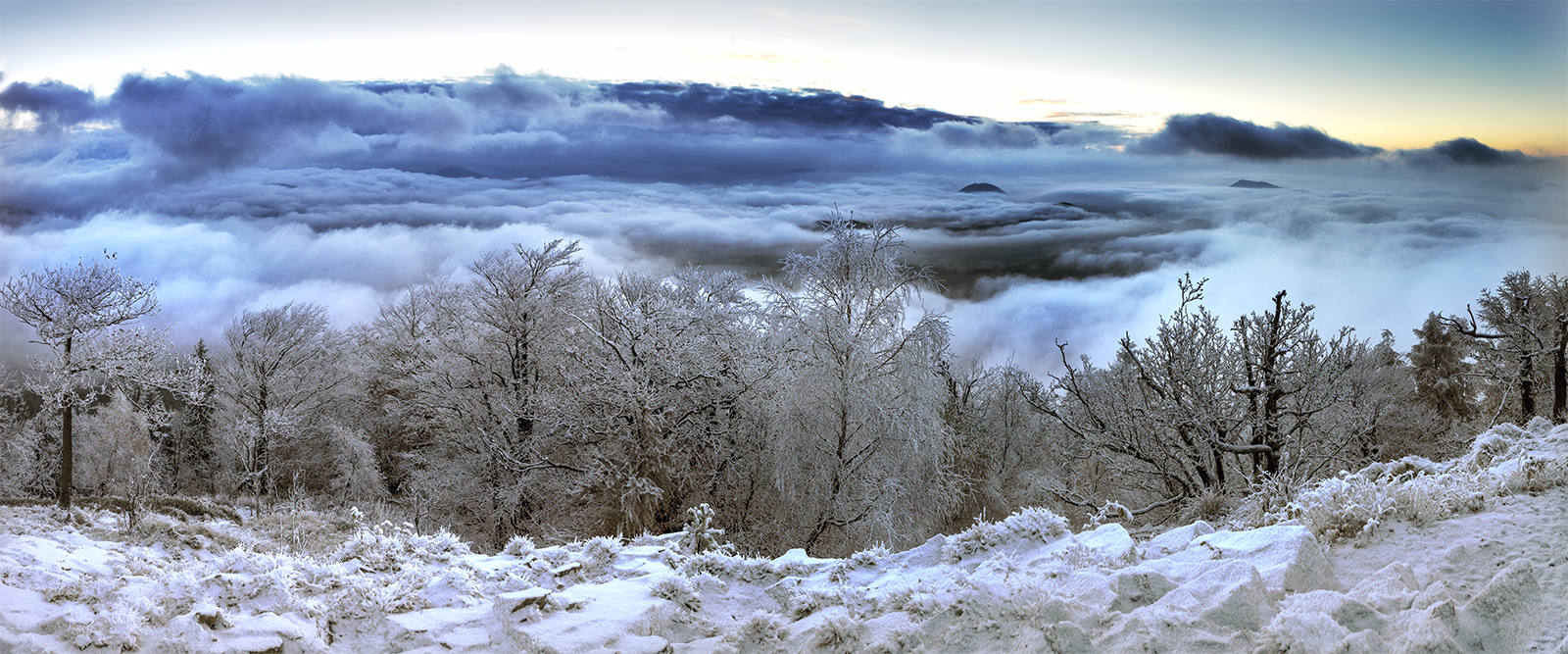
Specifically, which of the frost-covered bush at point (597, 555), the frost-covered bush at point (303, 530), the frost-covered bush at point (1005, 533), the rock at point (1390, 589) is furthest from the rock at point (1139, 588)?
the frost-covered bush at point (303, 530)

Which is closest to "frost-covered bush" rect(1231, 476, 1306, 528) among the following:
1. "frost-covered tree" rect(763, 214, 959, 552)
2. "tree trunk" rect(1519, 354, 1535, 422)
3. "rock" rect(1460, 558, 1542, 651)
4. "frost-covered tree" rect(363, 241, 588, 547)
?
"rock" rect(1460, 558, 1542, 651)

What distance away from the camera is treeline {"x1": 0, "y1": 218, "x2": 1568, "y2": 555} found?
10109 millimetres

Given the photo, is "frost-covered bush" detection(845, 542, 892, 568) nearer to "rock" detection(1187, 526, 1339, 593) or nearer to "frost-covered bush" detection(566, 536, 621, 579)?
"frost-covered bush" detection(566, 536, 621, 579)

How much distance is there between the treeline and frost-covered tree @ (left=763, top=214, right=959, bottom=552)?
35mm

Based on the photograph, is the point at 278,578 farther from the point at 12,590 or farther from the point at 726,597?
the point at 726,597

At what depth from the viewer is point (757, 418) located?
14367 mm

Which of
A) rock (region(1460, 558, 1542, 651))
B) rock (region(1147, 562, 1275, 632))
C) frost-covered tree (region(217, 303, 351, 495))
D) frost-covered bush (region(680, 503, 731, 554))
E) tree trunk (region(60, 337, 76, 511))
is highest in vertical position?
rock (region(1460, 558, 1542, 651))

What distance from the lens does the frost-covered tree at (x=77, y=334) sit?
500 inches

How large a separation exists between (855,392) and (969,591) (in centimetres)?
854

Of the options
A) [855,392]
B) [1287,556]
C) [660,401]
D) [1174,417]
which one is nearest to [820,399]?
[855,392]

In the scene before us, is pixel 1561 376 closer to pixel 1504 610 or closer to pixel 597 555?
pixel 1504 610

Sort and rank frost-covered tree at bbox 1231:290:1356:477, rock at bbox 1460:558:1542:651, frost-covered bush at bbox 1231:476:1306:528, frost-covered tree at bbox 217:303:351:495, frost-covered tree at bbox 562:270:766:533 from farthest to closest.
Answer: frost-covered tree at bbox 217:303:351:495
frost-covered tree at bbox 562:270:766:533
frost-covered tree at bbox 1231:290:1356:477
frost-covered bush at bbox 1231:476:1306:528
rock at bbox 1460:558:1542:651

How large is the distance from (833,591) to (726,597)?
0.66 metres

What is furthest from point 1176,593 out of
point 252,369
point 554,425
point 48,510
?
point 252,369
